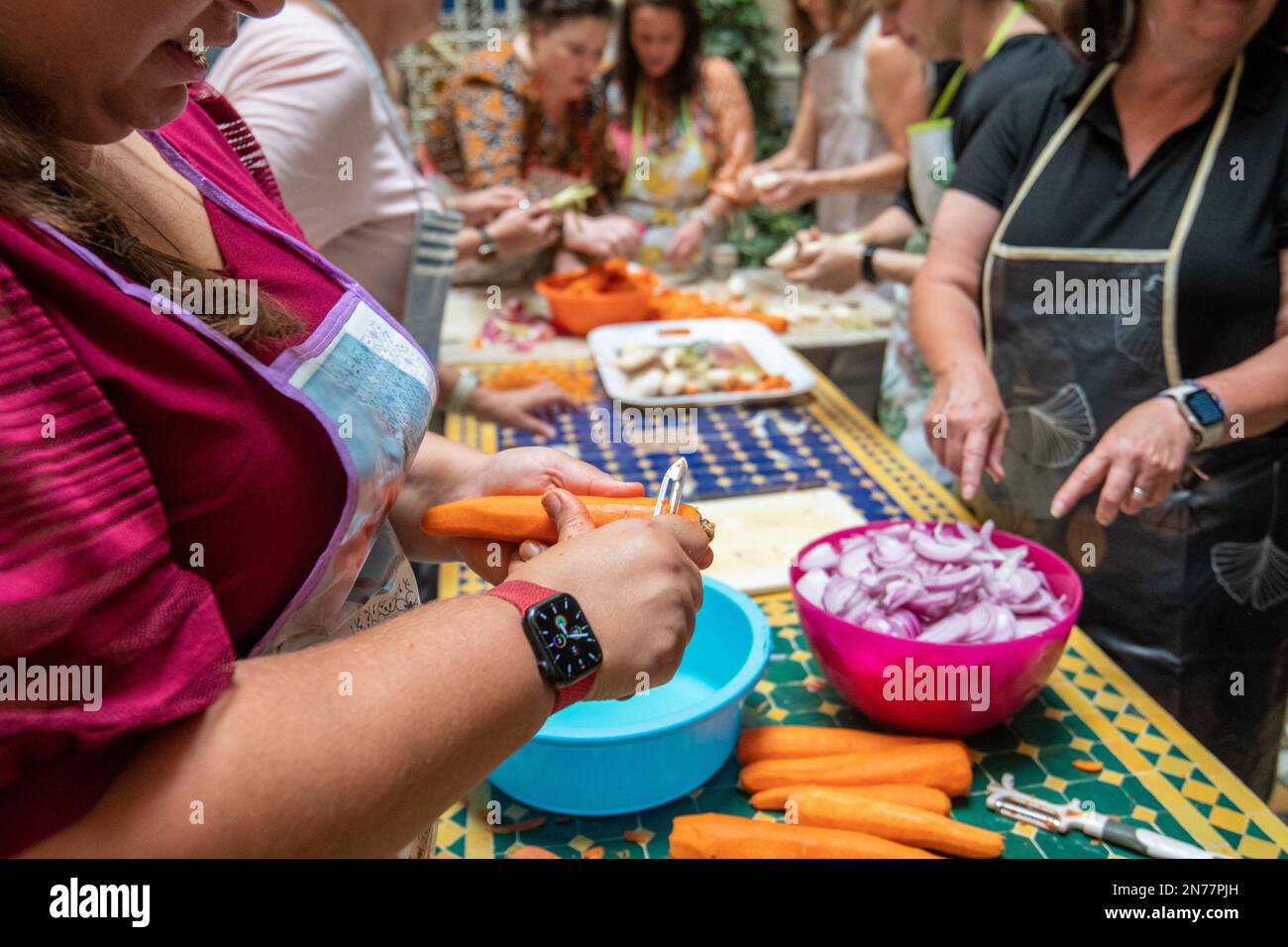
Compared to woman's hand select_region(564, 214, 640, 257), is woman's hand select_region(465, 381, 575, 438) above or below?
below

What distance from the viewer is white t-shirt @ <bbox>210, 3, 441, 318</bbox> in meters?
1.67

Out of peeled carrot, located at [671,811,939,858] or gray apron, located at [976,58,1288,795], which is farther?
gray apron, located at [976,58,1288,795]

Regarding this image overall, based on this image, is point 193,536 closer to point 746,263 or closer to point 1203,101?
point 1203,101

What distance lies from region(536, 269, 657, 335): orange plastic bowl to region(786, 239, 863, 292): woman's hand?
501mm

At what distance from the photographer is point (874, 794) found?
3.67ft

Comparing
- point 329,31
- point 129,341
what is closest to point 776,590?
point 129,341

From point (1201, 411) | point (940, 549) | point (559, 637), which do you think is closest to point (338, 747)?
point (559, 637)

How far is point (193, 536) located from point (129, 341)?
13 centimetres

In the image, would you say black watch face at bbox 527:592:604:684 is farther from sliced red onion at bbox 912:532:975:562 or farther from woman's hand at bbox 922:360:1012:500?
woman's hand at bbox 922:360:1012:500

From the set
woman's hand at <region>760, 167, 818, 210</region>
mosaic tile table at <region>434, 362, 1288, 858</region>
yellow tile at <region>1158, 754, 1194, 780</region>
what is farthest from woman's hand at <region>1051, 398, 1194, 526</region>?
woman's hand at <region>760, 167, 818, 210</region>

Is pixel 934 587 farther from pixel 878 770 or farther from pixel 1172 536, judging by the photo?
pixel 1172 536

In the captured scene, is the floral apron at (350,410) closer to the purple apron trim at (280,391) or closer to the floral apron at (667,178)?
the purple apron trim at (280,391)

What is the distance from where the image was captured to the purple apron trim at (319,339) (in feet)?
2.35

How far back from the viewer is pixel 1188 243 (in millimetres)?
1621
